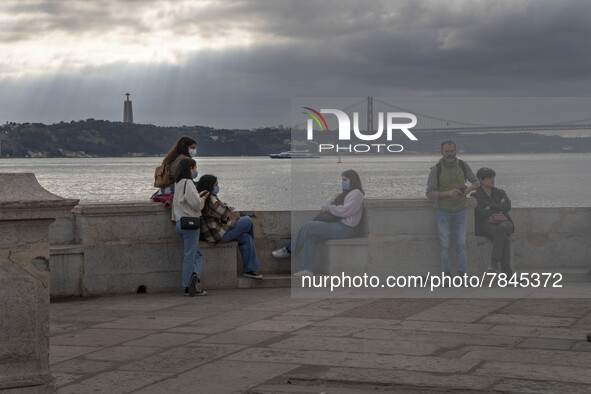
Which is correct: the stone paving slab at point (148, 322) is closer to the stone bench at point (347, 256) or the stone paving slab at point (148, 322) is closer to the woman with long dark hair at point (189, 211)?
the woman with long dark hair at point (189, 211)

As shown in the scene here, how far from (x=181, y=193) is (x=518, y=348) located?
172 inches

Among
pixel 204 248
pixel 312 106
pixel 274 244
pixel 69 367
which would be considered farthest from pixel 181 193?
pixel 69 367

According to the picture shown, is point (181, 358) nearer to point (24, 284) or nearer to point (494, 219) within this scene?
point (24, 284)

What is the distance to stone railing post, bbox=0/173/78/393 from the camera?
15.2ft

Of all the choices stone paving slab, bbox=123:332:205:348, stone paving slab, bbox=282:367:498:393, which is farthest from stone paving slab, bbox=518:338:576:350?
stone paving slab, bbox=123:332:205:348

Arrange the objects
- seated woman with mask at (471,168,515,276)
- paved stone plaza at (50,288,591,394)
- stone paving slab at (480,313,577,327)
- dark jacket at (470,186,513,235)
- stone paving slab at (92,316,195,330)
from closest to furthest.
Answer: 1. paved stone plaza at (50,288,591,394)
2. stone paving slab at (480,313,577,327)
3. stone paving slab at (92,316,195,330)
4. seated woman with mask at (471,168,515,276)
5. dark jacket at (470,186,513,235)

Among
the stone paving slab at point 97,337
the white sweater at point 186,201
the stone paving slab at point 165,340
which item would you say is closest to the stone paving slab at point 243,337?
the stone paving slab at point 165,340

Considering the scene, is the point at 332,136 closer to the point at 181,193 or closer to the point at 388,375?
the point at 181,193

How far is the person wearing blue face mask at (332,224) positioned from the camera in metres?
10.4

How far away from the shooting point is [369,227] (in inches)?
406

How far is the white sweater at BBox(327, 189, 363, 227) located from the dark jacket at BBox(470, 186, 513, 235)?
4.46 feet

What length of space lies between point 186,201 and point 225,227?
0.66 m

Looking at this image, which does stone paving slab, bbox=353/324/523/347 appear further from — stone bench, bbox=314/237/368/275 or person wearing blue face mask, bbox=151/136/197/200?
person wearing blue face mask, bbox=151/136/197/200

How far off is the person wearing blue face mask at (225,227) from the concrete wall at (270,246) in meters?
0.15
